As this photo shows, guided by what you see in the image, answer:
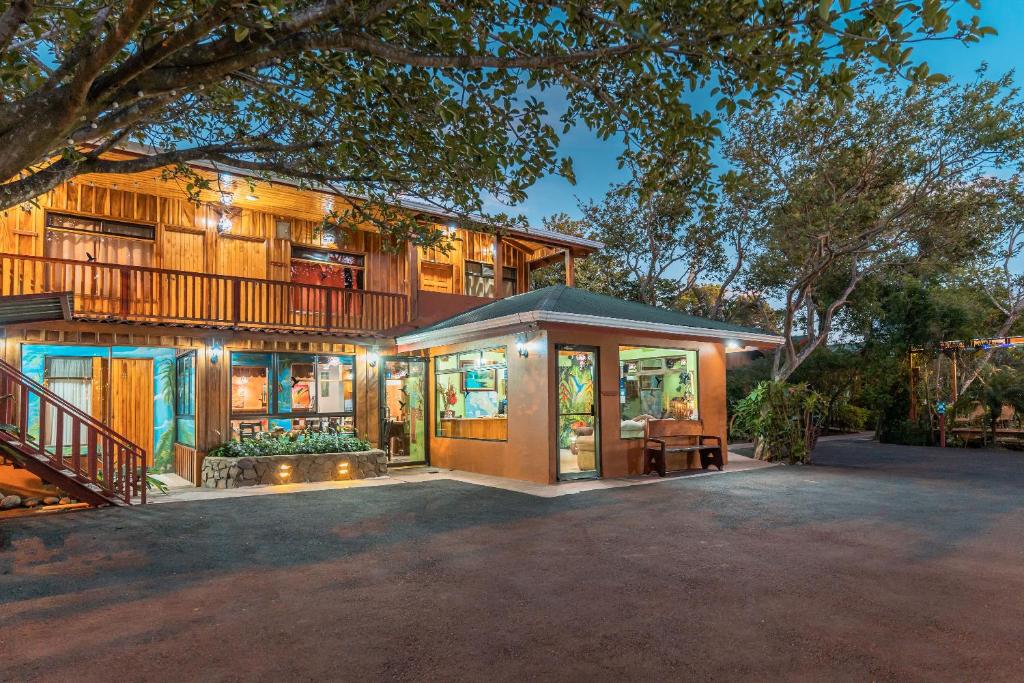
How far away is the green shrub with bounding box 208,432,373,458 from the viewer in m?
10.3

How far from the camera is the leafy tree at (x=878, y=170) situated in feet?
43.9

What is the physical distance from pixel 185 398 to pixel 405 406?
420 centimetres

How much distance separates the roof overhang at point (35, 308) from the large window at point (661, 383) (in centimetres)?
876

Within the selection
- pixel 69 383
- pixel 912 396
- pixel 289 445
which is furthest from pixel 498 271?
pixel 912 396

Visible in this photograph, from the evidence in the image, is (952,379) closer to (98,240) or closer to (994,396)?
(994,396)

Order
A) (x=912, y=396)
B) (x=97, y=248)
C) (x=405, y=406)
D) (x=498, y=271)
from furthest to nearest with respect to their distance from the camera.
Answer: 1. (x=912, y=396)
2. (x=498, y=271)
3. (x=405, y=406)
4. (x=97, y=248)

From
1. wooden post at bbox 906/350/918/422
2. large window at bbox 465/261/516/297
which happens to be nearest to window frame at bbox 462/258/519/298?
large window at bbox 465/261/516/297

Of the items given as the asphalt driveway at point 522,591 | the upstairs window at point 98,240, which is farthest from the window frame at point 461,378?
the upstairs window at point 98,240

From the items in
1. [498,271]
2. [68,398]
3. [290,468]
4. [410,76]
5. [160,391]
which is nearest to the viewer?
[410,76]

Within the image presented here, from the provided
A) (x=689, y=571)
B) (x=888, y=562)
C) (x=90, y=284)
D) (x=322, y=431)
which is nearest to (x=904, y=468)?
(x=888, y=562)

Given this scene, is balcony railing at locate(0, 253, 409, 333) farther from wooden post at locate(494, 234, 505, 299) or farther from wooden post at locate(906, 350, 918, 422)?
wooden post at locate(906, 350, 918, 422)

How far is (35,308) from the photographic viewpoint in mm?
7668

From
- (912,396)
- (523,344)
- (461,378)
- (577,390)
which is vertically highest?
(523,344)

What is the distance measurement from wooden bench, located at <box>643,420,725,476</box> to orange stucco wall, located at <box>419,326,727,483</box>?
0.20 meters
